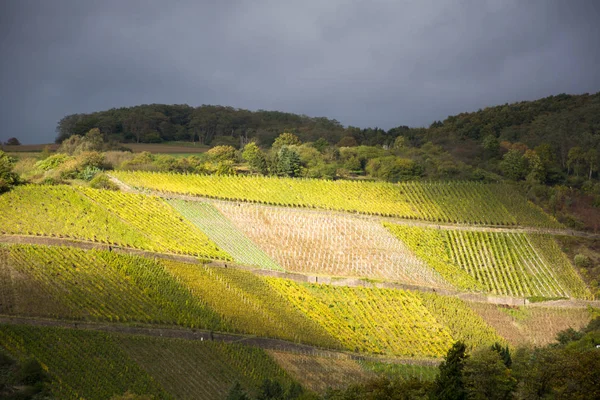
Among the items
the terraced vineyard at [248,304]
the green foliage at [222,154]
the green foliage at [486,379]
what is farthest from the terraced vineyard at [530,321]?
the green foliage at [222,154]

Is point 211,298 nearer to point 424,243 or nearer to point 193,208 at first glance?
point 193,208

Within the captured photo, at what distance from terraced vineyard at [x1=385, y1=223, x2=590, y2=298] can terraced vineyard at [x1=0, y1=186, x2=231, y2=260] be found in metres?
14.0

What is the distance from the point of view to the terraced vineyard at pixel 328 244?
147ft

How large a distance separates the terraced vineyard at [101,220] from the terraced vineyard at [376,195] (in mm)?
5008

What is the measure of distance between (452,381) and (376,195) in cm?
3099

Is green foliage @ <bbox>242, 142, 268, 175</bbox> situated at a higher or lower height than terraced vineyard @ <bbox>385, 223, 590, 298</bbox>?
higher

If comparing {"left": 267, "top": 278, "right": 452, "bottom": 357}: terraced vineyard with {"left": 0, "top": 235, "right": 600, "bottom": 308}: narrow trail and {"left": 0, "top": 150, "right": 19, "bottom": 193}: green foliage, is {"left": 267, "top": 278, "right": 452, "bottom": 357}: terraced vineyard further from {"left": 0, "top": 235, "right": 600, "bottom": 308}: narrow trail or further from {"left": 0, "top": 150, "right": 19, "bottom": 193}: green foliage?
{"left": 0, "top": 150, "right": 19, "bottom": 193}: green foliage

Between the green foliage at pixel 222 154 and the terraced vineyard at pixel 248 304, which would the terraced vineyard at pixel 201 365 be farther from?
the green foliage at pixel 222 154

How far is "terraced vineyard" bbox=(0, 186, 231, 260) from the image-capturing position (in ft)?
139

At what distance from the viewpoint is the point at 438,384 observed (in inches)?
1028

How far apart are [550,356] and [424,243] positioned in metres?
21.8

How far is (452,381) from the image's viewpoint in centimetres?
2584

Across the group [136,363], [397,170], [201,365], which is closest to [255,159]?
[397,170]

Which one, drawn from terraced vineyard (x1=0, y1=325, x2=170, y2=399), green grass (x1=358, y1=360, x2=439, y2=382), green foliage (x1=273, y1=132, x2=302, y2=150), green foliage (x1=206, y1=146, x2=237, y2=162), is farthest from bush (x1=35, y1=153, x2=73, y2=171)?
green grass (x1=358, y1=360, x2=439, y2=382)
